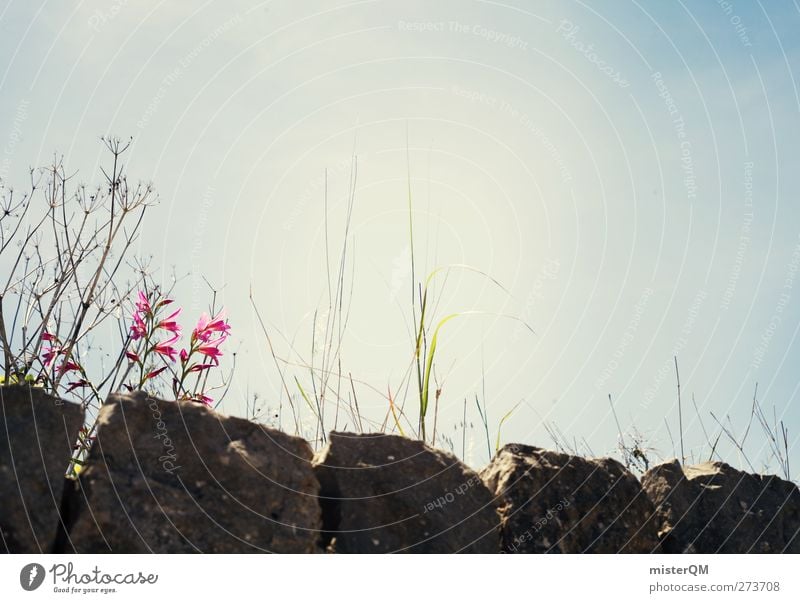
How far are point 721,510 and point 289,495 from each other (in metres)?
1.85

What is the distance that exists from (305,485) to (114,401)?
2.08 ft

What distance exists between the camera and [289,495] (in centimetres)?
234

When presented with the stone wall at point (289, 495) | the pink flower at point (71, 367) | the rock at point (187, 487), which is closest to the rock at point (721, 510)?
the stone wall at point (289, 495)

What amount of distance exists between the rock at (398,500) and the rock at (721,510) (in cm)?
87

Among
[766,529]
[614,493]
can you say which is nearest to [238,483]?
[614,493]

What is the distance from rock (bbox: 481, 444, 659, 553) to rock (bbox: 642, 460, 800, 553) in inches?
6.1

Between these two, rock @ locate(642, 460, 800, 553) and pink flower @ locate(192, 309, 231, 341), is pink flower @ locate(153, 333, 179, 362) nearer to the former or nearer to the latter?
pink flower @ locate(192, 309, 231, 341)

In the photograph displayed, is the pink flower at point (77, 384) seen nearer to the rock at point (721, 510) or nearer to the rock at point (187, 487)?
the rock at point (187, 487)

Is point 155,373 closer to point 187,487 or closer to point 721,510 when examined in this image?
point 187,487

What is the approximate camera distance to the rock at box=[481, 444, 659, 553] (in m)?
2.67

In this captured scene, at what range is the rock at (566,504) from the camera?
8.76 feet

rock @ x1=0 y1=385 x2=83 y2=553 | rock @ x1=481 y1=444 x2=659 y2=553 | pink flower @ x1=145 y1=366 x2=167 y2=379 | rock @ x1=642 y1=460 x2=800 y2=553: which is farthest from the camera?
pink flower @ x1=145 y1=366 x2=167 y2=379

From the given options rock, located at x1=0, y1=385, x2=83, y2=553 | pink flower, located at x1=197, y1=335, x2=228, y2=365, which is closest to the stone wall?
rock, located at x1=0, y1=385, x2=83, y2=553
